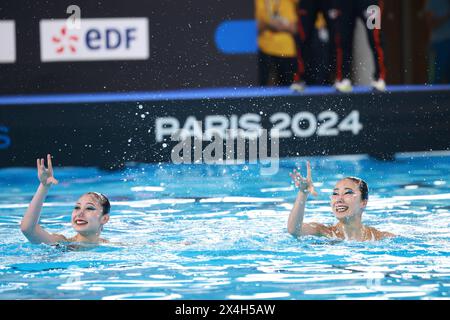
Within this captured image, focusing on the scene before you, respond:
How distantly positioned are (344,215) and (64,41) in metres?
3.78

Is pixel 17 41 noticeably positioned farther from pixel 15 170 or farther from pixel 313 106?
pixel 313 106

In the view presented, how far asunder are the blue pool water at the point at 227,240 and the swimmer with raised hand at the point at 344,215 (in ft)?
0.17

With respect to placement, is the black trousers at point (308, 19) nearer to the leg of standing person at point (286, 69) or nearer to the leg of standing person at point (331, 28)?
the leg of standing person at point (331, 28)

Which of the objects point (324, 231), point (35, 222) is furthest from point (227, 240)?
point (35, 222)

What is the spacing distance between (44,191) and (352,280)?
4.49ft

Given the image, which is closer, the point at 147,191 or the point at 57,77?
the point at 147,191

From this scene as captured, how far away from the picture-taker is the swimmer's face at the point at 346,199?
5020 mm

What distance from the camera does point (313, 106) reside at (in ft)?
25.0

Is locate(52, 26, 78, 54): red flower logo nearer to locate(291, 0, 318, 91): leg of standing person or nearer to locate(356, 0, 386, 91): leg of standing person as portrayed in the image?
locate(291, 0, 318, 91): leg of standing person

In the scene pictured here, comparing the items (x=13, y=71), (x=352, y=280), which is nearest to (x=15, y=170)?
(x=13, y=71)

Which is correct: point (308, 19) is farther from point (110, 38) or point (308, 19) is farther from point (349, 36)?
point (110, 38)

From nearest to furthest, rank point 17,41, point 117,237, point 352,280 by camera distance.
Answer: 1. point 352,280
2. point 117,237
3. point 17,41

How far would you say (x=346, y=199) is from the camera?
5.03 meters
